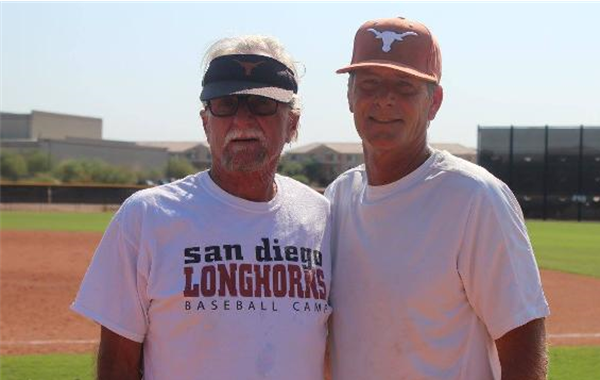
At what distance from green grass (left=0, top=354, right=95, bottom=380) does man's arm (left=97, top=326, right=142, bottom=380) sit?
15.9 feet

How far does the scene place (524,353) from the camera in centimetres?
293

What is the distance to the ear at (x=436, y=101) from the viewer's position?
332 centimetres

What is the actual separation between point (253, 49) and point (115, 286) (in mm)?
1003

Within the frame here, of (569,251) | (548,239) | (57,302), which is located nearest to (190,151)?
(548,239)

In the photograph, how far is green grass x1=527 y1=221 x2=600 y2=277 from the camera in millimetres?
20250

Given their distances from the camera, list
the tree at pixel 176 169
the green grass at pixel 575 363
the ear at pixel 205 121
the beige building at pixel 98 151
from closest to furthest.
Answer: the ear at pixel 205 121, the green grass at pixel 575 363, the tree at pixel 176 169, the beige building at pixel 98 151

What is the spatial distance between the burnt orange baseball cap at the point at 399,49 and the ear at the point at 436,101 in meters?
0.06

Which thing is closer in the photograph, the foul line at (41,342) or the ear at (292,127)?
the ear at (292,127)

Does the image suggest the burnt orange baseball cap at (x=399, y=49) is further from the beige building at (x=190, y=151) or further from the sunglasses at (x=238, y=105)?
the beige building at (x=190, y=151)

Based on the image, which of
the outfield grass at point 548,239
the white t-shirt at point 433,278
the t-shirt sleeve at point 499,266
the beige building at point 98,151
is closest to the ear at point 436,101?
the white t-shirt at point 433,278

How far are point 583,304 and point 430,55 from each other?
11.9 meters

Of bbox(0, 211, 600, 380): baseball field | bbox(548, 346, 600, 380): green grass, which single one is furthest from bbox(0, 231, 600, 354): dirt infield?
bbox(548, 346, 600, 380): green grass

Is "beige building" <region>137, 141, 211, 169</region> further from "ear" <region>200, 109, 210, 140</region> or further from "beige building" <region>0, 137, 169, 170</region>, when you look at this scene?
"ear" <region>200, 109, 210, 140</region>

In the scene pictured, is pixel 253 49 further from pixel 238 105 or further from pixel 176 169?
pixel 176 169
